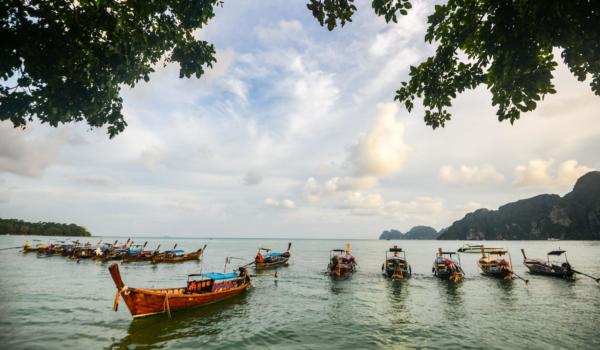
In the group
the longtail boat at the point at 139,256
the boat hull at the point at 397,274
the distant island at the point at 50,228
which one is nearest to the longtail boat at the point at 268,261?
the boat hull at the point at 397,274

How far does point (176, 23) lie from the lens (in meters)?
16.3

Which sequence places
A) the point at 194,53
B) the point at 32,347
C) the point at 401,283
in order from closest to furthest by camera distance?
the point at 32,347 < the point at 194,53 < the point at 401,283

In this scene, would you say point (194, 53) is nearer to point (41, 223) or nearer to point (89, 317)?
point (89, 317)

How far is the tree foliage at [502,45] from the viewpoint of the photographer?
245 inches

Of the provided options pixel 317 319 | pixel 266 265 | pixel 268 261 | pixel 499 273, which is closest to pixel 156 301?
pixel 317 319

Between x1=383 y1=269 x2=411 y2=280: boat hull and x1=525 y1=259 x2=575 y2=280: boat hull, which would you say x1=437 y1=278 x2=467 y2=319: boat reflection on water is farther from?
x1=525 y1=259 x2=575 y2=280: boat hull

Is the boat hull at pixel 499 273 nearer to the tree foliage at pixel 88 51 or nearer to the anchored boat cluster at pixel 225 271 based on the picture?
the anchored boat cluster at pixel 225 271

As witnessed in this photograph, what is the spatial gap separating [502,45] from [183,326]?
2025cm

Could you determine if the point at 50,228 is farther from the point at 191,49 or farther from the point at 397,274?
the point at 191,49

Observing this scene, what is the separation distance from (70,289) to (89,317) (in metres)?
12.1

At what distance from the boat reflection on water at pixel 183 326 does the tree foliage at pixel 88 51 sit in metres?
11.5

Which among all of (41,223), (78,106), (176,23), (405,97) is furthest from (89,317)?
(41,223)

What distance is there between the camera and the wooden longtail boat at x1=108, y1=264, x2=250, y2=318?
17.2m

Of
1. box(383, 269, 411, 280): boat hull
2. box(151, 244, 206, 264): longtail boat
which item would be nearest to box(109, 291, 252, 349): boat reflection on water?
box(383, 269, 411, 280): boat hull
